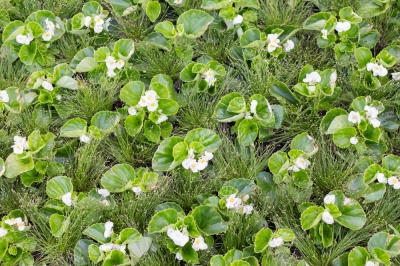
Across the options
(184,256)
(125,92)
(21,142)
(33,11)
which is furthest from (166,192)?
(33,11)

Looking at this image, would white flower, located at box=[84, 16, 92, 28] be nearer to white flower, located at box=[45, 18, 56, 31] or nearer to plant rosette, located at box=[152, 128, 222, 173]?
white flower, located at box=[45, 18, 56, 31]

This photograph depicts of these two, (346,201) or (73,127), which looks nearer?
(346,201)

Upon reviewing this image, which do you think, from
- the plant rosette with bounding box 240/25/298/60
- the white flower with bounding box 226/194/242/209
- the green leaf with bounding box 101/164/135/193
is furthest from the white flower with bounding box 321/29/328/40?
the green leaf with bounding box 101/164/135/193

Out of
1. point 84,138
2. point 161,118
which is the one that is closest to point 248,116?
point 161,118

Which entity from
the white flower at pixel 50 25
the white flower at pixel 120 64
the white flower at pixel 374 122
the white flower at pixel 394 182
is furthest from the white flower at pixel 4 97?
the white flower at pixel 394 182

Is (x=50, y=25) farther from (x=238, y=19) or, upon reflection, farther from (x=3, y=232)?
(x=3, y=232)

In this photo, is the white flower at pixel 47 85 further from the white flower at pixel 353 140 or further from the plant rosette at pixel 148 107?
the white flower at pixel 353 140
